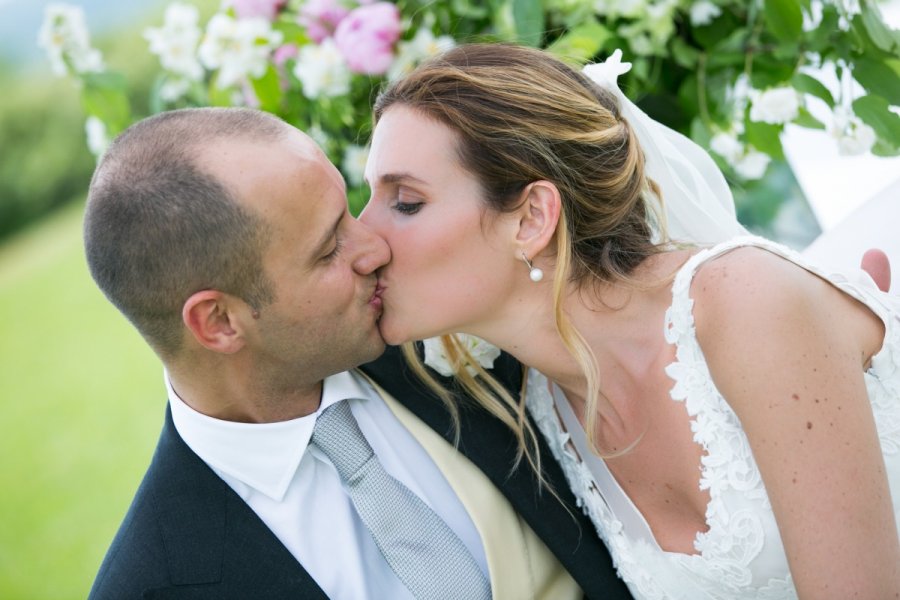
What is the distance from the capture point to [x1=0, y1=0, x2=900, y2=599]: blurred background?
10.1 feet

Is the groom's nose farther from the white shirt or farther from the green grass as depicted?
the green grass

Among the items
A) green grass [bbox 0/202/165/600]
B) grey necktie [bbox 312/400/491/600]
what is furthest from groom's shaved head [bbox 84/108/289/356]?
green grass [bbox 0/202/165/600]

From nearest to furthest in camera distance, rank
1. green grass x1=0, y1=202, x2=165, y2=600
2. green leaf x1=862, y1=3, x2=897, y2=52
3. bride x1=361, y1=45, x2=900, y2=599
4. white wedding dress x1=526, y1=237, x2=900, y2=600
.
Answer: bride x1=361, y1=45, x2=900, y2=599
white wedding dress x1=526, y1=237, x2=900, y2=600
green leaf x1=862, y1=3, x2=897, y2=52
green grass x1=0, y1=202, x2=165, y2=600

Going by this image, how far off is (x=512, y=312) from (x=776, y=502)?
2.51 feet

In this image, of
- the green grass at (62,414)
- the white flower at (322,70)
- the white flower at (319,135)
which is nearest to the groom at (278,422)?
the white flower at (322,70)

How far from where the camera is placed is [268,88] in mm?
3055

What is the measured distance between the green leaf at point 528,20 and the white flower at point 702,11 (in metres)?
0.49

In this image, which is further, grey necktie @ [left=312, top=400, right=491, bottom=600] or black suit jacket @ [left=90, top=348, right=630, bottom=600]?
grey necktie @ [left=312, top=400, right=491, bottom=600]

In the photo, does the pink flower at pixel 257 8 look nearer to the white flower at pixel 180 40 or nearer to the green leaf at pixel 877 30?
the white flower at pixel 180 40

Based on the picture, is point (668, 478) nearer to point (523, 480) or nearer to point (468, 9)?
point (523, 480)

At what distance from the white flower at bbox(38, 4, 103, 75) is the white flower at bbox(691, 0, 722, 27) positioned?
1.92 metres

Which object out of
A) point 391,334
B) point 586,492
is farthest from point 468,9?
point 586,492

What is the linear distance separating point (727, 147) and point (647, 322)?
2.97 ft

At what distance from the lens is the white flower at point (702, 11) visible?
2.99 m
